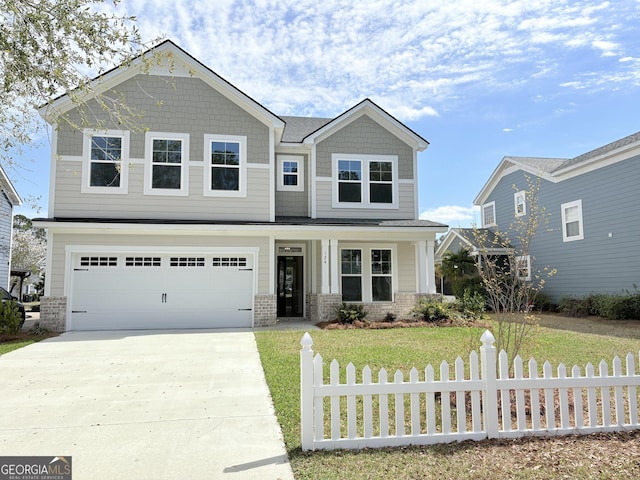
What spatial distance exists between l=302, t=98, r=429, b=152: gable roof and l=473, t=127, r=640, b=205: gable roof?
14.5 feet

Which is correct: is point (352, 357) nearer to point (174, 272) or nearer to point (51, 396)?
point (51, 396)

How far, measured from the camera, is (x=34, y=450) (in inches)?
164

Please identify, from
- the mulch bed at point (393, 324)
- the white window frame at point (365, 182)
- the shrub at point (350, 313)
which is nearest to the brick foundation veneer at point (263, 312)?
the mulch bed at point (393, 324)

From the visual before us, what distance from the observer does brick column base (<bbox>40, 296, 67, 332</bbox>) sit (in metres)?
12.6

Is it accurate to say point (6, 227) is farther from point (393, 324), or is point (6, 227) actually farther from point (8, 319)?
point (393, 324)

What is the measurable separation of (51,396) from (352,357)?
4.92 metres

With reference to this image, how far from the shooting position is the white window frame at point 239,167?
1412 centimetres

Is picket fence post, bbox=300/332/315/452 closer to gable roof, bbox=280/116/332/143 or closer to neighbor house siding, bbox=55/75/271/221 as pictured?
neighbor house siding, bbox=55/75/271/221

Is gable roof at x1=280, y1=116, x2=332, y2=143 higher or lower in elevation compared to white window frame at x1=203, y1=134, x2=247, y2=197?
higher

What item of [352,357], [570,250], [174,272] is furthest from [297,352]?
[570,250]

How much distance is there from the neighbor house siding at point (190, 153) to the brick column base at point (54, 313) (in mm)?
2603

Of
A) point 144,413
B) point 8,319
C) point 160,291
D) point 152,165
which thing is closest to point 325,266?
point 160,291

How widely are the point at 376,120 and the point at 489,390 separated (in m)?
13.4

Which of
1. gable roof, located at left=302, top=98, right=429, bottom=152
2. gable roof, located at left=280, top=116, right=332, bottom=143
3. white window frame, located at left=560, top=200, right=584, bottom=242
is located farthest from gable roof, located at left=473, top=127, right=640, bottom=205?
gable roof, located at left=280, top=116, right=332, bottom=143
